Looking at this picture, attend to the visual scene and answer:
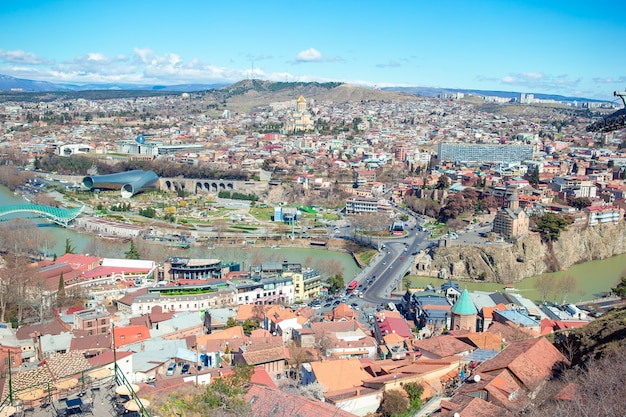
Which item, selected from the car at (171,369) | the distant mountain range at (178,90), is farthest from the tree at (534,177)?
the distant mountain range at (178,90)

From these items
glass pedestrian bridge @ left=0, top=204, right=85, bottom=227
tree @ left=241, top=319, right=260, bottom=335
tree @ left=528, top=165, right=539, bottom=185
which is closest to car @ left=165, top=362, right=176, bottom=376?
tree @ left=241, top=319, right=260, bottom=335

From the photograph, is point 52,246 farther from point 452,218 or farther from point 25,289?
point 452,218

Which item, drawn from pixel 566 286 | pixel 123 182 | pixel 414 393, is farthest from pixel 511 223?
pixel 123 182

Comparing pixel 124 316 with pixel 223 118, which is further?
pixel 223 118

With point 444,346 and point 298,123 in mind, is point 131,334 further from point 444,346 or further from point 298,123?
point 298,123

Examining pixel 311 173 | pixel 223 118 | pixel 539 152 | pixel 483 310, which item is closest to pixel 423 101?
pixel 223 118

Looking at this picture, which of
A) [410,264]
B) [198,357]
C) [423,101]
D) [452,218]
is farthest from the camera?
[423,101]

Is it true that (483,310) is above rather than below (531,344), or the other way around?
below
